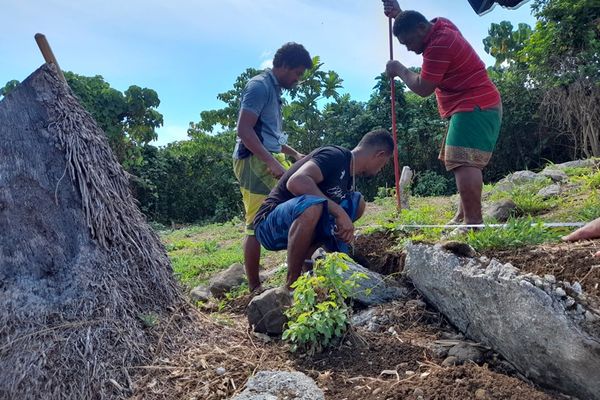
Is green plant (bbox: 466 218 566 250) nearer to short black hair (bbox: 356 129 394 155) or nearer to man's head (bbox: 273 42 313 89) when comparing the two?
short black hair (bbox: 356 129 394 155)

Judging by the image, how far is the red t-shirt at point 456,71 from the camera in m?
3.75

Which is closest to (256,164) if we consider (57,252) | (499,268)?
(57,252)

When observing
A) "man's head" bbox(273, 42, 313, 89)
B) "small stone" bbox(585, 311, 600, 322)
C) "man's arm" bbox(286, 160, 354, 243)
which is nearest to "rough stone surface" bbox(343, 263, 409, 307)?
"man's arm" bbox(286, 160, 354, 243)

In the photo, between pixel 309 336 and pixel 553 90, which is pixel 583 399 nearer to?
pixel 309 336

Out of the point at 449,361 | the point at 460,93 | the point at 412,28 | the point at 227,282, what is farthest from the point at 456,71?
the point at 227,282

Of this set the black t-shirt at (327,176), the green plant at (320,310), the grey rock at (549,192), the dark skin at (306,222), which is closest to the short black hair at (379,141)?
the black t-shirt at (327,176)

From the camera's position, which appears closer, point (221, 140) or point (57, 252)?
point (57, 252)

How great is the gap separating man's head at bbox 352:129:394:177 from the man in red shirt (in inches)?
20.3

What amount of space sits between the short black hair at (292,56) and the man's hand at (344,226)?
1.38m

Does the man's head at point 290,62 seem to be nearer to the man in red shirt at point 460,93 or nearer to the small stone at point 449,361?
the man in red shirt at point 460,93

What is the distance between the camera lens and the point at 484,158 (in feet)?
12.4

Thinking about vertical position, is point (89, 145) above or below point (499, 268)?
above

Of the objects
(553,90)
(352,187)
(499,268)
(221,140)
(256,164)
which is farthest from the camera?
(221,140)

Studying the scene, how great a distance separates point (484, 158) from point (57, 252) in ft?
9.41
